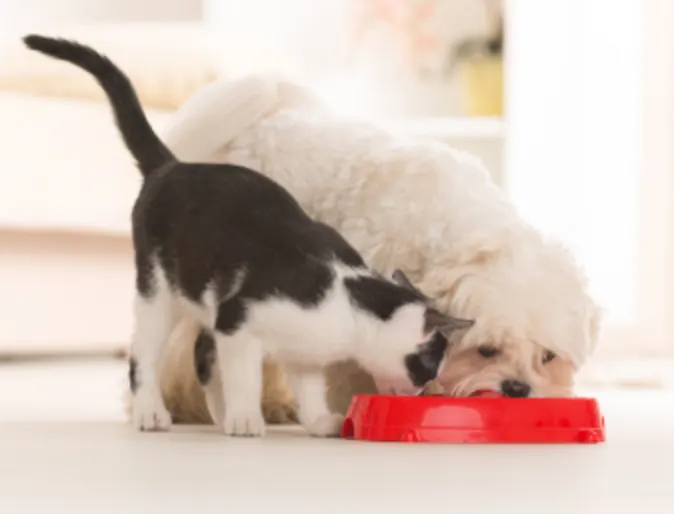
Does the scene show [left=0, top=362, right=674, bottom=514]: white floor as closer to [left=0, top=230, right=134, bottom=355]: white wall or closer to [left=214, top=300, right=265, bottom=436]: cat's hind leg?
[left=214, top=300, right=265, bottom=436]: cat's hind leg

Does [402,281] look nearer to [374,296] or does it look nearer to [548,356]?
[374,296]

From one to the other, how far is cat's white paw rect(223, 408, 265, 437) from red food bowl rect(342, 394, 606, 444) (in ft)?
0.44

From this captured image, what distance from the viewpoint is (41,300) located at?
376 cm

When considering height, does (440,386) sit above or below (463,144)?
above

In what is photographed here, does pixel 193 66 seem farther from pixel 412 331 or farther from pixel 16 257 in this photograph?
pixel 412 331

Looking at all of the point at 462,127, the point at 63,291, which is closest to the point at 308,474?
the point at 63,291

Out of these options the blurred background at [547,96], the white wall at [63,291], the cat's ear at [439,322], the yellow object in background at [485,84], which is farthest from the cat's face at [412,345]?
the yellow object in background at [485,84]

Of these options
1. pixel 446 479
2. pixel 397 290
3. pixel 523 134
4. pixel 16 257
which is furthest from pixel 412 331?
pixel 523 134

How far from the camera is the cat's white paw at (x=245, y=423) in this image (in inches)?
64.5

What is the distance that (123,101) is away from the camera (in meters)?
1.86

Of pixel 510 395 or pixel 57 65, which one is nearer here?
pixel 510 395

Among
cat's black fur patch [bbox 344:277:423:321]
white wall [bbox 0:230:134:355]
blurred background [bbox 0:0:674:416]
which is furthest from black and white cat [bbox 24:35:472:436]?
blurred background [bbox 0:0:674:416]

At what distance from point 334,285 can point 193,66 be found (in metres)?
2.35

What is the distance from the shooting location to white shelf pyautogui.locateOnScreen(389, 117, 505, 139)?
493 centimetres
